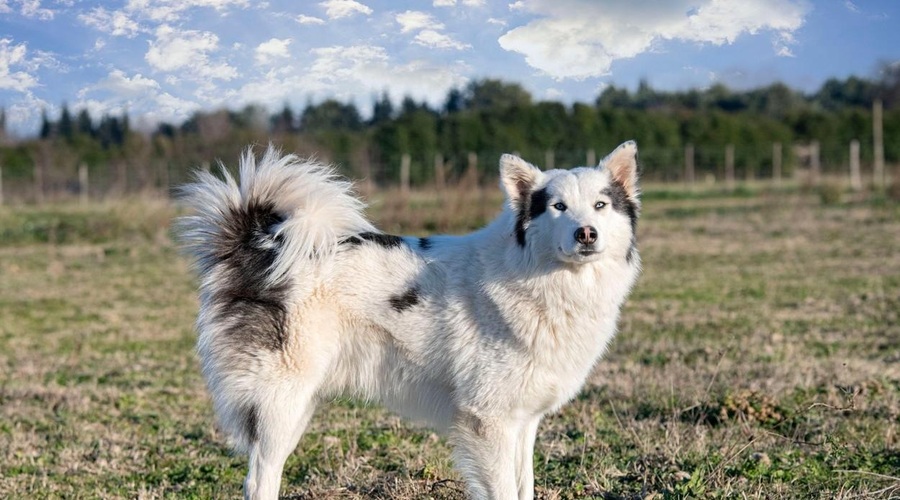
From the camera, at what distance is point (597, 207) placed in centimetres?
438

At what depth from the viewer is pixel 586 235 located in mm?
4145

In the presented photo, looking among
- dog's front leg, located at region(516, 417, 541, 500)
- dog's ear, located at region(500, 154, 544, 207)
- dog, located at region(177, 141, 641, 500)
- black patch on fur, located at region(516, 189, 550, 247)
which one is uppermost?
dog's ear, located at region(500, 154, 544, 207)

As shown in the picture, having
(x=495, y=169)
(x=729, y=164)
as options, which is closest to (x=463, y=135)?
(x=495, y=169)

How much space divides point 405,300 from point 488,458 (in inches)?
35.6

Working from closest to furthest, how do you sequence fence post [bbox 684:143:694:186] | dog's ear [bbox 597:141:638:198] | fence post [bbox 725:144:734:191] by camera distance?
dog's ear [bbox 597:141:638:198] < fence post [bbox 684:143:694:186] < fence post [bbox 725:144:734:191]

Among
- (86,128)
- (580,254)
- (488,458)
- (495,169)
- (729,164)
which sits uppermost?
(86,128)

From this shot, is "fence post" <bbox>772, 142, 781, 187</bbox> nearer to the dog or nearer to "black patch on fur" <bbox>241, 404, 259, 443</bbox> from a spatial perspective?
the dog

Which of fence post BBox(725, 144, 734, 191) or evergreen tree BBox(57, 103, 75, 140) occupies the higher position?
evergreen tree BBox(57, 103, 75, 140)

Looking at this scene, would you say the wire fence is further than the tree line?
No

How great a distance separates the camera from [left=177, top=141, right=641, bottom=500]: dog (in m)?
4.30

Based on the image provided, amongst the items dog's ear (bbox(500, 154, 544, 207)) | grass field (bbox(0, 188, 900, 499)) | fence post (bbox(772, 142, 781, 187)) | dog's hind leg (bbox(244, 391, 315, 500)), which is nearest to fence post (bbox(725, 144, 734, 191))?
fence post (bbox(772, 142, 781, 187))

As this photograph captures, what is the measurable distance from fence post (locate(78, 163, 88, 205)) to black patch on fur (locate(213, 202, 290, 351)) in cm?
2782

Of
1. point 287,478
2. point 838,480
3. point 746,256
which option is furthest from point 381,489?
point 746,256

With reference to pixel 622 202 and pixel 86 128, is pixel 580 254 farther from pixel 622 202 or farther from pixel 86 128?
pixel 86 128
